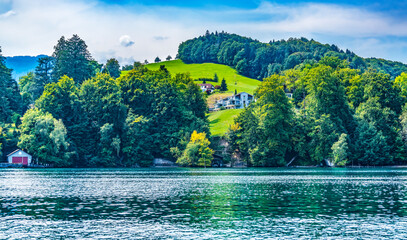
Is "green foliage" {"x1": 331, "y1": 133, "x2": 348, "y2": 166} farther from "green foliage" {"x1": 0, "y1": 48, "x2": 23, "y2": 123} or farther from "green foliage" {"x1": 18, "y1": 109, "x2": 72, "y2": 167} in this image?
"green foliage" {"x1": 0, "y1": 48, "x2": 23, "y2": 123}

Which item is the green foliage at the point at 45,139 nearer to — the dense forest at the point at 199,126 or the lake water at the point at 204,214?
the dense forest at the point at 199,126

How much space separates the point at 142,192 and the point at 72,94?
77962mm

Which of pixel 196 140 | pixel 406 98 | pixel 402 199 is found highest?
pixel 406 98

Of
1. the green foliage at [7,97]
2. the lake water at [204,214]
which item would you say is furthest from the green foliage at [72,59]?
the lake water at [204,214]

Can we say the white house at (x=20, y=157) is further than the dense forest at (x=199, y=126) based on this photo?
No

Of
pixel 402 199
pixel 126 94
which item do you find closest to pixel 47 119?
pixel 126 94

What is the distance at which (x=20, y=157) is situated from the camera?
109438 millimetres

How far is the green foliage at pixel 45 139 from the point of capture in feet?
351

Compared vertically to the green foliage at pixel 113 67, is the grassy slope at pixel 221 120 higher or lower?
lower

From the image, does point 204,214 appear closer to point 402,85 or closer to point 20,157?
point 20,157

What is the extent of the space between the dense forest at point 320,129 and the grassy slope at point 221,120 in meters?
16.9

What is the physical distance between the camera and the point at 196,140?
386ft

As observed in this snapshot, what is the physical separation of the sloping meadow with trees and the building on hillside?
43.5 m

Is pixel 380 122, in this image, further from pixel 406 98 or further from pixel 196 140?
pixel 196 140
